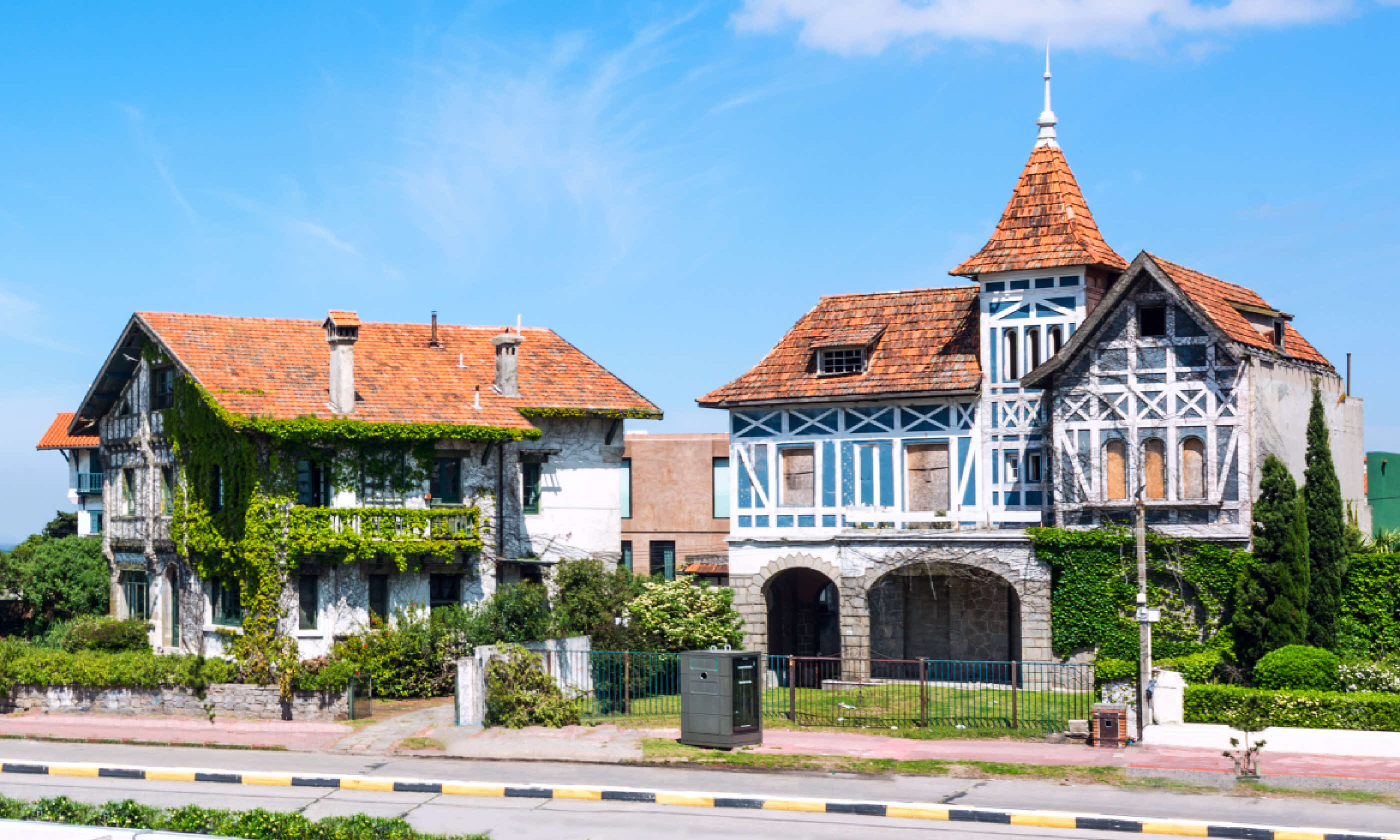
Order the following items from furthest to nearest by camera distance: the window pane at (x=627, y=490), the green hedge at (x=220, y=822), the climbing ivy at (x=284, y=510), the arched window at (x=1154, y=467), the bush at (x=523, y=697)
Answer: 1. the window pane at (x=627, y=490)
2. the climbing ivy at (x=284, y=510)
3. the arched window at (x=1154, y=467)
4. the bush at (x=523, y=697)
5. the green hedge at (x=220, y=822)

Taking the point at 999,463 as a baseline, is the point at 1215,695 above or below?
below

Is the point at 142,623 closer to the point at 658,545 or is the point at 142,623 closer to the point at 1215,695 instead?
the point at 658,545

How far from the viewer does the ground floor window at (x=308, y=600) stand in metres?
33.4

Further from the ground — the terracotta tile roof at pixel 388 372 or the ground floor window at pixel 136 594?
the terracotta tile roof at pixel 388 372

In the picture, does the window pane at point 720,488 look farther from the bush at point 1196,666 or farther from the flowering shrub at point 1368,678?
the flowering shrub at point 1368,678

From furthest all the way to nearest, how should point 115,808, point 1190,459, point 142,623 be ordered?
point 142,623 → point 1190,459 → point 115,808

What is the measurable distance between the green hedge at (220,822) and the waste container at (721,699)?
23.5 feet

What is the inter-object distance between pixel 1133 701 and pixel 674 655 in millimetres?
8516

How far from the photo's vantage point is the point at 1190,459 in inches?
1192

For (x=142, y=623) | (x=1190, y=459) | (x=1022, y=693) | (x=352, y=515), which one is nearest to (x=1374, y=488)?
(x=1190, y=459)

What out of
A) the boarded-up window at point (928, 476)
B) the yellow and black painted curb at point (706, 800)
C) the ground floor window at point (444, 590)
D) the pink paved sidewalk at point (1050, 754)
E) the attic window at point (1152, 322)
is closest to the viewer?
the yellow and black painted curb at point (706, 800)

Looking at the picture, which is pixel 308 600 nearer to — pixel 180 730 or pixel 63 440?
pixel 180 730

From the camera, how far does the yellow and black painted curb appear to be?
57.2 feet

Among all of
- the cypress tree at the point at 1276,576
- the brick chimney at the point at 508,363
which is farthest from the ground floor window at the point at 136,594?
the cypress tree at the point at 1276,576
